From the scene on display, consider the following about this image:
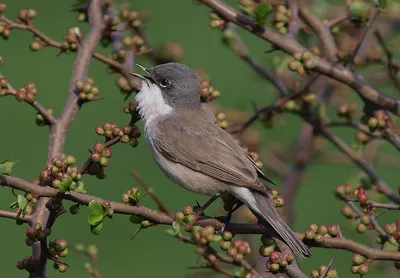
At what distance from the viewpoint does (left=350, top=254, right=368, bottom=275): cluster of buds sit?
129 inches

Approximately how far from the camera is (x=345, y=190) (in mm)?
3947

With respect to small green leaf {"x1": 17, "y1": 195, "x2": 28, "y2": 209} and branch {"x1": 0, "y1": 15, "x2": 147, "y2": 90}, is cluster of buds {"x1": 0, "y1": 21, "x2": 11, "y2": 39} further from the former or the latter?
small green leaf {"x1": 17, "y1": 195, "x2": 28, "y2": 209}

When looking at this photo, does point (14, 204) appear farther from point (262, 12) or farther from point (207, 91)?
point (262, 12)

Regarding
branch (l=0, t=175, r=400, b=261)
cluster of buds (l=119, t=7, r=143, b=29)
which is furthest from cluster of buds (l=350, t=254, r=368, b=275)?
cluster of buds (l=119, t=7, r=143, b=29)

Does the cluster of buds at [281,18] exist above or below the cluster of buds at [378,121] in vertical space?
above

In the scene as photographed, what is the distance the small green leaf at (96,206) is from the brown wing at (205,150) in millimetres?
1399

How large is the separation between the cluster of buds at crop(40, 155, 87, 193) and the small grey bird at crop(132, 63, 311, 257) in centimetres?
126

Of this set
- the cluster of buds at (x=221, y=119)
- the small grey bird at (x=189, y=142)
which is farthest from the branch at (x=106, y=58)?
the cluster of buds at (x=221, y=119)

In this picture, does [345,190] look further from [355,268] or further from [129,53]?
[129,53]

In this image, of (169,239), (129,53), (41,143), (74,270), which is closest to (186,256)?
(169,239)

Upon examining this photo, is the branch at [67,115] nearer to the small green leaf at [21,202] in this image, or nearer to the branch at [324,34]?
the small green leaf at [21,202]

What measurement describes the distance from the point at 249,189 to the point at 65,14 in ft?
33.6

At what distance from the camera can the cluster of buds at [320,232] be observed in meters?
3.34

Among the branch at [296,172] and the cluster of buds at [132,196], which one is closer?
the cluster of buds at [132,196]
